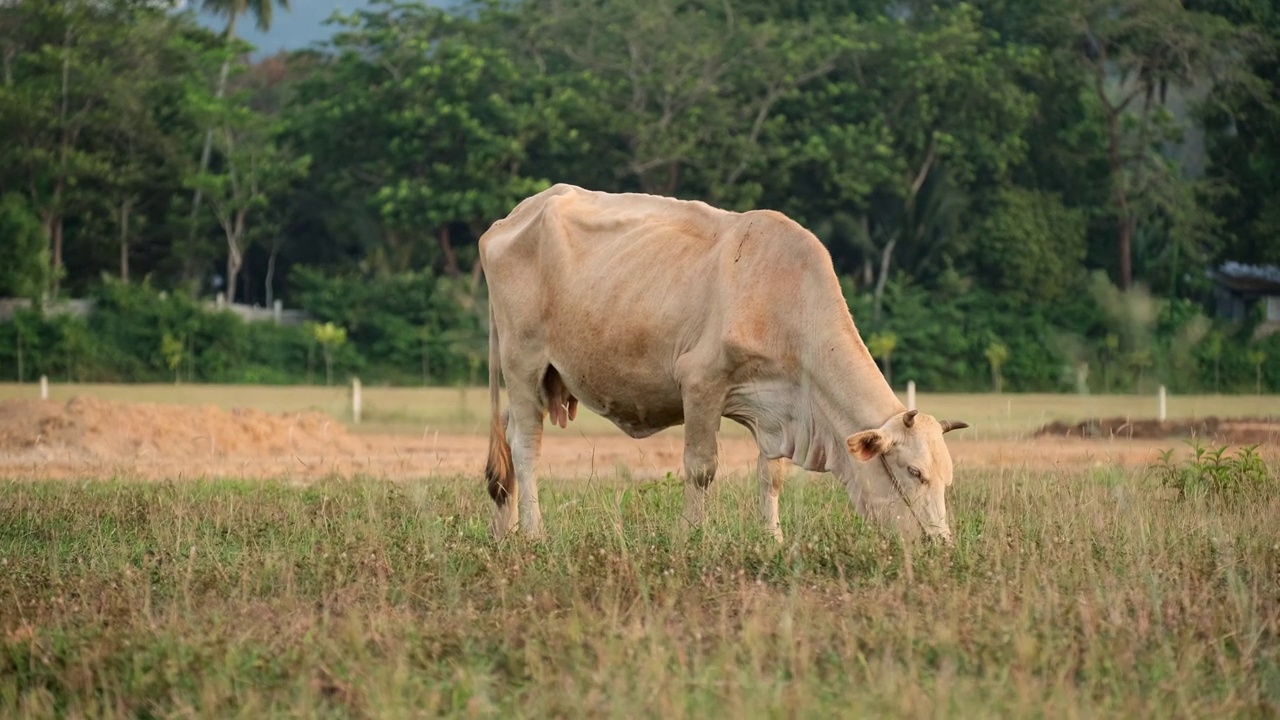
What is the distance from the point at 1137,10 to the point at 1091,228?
603cm

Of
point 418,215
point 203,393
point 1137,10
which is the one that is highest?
point 1137,10

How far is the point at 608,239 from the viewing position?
9.80 m

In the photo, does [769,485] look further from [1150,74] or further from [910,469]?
[1150,74]

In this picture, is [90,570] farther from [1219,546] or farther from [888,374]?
[888,374]

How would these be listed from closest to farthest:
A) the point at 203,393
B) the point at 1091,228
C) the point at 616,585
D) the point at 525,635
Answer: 1. the point at 525,635
2. the point at 616,585
3. the point at 203,393
4. the point at 1091,228

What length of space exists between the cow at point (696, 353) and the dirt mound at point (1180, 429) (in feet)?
33.3

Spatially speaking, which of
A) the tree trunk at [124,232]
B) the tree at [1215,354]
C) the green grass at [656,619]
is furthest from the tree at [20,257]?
the green grass at [656,619]

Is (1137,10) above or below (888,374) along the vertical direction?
above

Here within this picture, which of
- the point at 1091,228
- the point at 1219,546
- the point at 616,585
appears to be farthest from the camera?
the point at 1091,228

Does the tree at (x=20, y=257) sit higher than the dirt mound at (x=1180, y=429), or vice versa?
the tree at (x=20, y=257)

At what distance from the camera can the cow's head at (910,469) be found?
305 inches

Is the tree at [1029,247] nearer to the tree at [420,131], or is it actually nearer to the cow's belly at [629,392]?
the tree at [420,131]

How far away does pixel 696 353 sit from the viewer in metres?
8.73

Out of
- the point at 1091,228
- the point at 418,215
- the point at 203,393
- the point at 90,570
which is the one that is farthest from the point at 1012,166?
the point at 90,570
